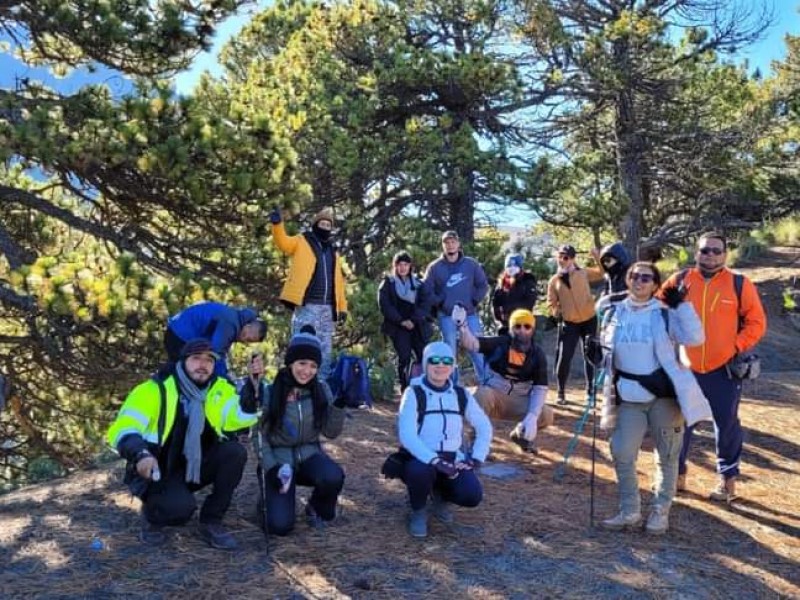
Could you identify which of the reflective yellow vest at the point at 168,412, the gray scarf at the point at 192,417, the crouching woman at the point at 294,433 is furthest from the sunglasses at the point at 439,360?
the gray scarf at the point at 192,417

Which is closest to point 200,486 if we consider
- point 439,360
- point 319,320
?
point 439,360

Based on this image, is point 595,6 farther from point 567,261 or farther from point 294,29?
point 567,261

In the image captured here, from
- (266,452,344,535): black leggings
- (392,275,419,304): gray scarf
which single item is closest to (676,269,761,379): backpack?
(266,452,344,535): black leggings

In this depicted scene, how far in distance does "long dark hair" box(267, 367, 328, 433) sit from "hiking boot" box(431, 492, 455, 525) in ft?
3.10

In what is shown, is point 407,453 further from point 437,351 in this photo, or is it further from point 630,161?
point 630,161

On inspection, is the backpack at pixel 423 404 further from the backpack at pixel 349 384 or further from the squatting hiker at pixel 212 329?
the squatting hiker at pixel 212 329

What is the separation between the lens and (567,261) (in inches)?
327

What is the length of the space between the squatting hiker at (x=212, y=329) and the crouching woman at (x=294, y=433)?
1.52ft

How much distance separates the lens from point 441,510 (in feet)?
16.8

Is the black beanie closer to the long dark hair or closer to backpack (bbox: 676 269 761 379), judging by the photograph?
the long dark hair

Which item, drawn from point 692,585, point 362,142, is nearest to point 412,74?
point 362,142

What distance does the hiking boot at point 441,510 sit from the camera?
5.09m

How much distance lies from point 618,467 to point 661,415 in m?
0.44

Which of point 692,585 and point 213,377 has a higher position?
point 213,377
